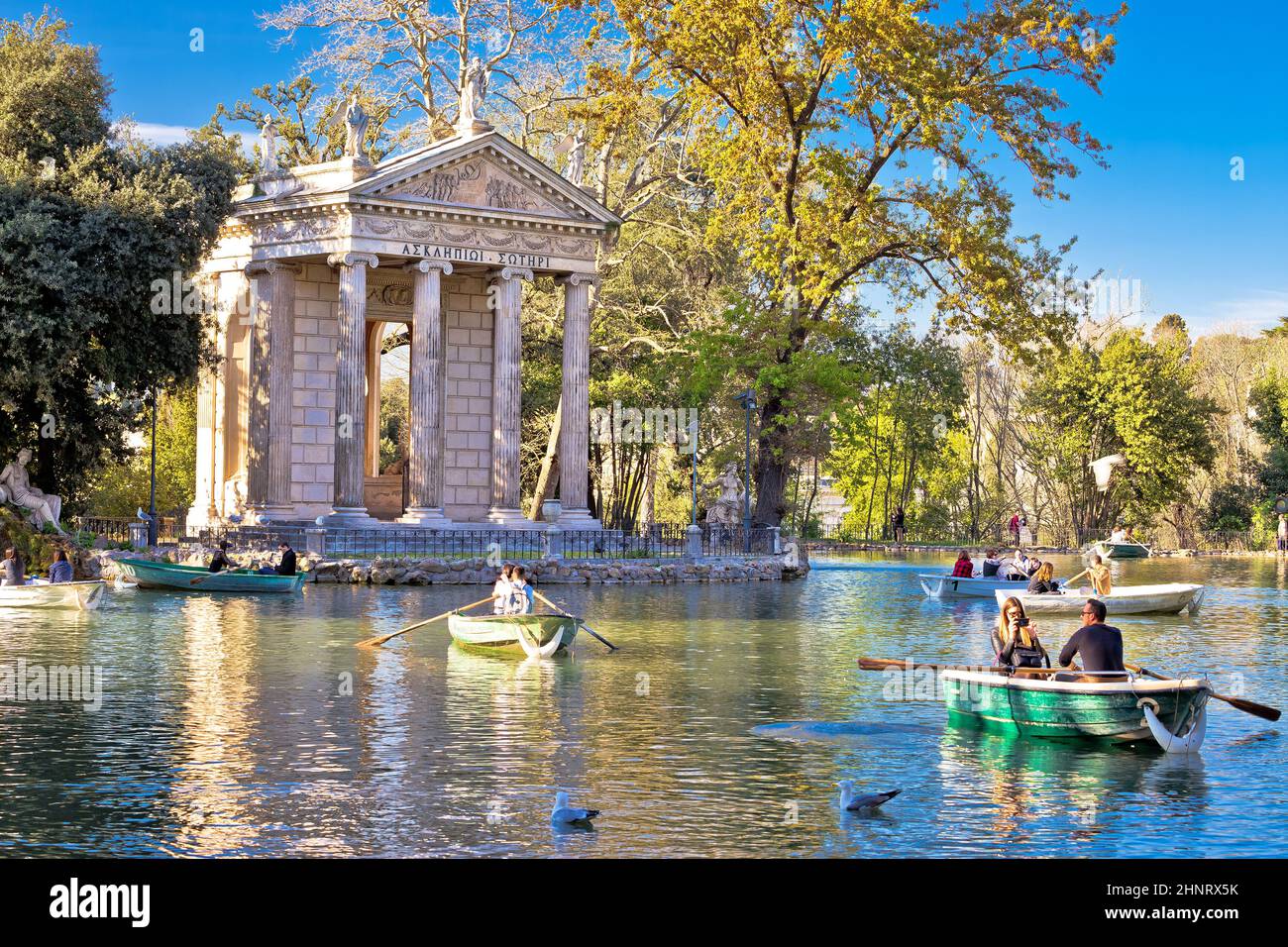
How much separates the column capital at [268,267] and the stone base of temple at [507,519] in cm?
1064

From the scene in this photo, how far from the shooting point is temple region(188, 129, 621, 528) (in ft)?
161

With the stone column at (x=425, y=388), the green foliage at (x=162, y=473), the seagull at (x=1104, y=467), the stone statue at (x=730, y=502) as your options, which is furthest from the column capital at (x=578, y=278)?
the seagull at (x=1104, y=467)

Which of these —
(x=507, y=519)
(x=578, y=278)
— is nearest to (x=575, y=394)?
(x=578, y=278)

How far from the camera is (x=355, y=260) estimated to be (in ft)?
160

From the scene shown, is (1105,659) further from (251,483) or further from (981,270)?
(251,483)

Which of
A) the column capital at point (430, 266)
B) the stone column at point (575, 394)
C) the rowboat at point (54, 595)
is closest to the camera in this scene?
the rowboat at point (54, 595)

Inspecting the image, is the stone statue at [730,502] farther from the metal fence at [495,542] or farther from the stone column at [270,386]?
the stone column at [270,386]

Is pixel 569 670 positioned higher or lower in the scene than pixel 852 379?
lower

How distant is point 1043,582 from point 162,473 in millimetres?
43941

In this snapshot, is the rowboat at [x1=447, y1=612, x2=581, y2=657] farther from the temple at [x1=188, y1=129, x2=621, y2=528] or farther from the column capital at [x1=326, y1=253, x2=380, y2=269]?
the column capital at [x1=326, y1=253, x2=380, y2=269]

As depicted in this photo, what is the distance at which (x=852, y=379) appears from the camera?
5100cm

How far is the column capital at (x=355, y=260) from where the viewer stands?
48.7m
